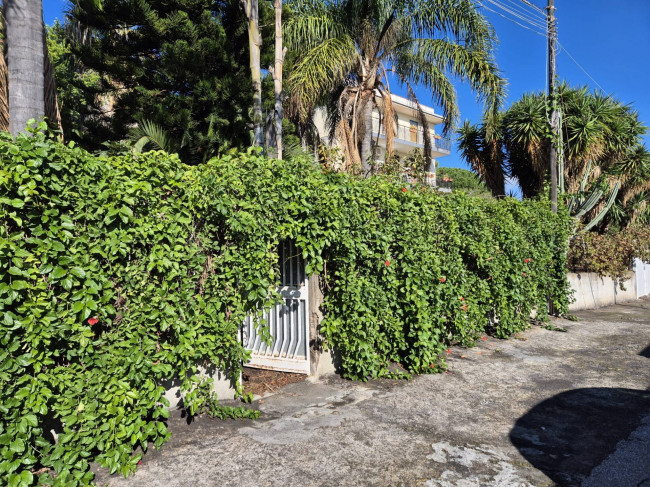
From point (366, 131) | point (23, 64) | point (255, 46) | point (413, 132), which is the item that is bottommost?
point (23, 64)

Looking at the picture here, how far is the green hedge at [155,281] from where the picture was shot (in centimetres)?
297

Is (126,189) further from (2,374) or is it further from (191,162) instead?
(191,162)

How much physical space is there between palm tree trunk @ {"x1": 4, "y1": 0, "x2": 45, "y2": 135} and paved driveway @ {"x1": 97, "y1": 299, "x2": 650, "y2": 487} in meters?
3.34

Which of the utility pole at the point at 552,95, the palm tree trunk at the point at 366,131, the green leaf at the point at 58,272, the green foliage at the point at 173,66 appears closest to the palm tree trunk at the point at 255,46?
the green foliage at the point at 173,66

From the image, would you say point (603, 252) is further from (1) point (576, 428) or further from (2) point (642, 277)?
(1) point (576, 428)

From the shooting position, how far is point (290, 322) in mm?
5883

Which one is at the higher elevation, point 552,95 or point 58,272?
A: point 552,95

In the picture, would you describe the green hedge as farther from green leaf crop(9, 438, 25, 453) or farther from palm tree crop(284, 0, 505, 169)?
palm tree crop(284, 0, 505, 169)

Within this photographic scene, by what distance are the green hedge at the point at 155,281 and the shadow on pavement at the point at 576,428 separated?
1598mm

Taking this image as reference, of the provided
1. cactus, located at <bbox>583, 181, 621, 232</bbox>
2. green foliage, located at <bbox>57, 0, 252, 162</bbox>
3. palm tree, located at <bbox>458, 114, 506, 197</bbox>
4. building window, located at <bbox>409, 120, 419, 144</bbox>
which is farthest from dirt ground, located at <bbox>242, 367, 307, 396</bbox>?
building window, located at <bbox>409, 120, 419, 144</bbox>

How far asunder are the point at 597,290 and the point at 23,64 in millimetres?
14291

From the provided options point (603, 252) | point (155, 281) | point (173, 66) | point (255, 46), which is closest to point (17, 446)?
point (155, 281)

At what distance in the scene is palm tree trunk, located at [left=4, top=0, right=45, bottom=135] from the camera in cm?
445

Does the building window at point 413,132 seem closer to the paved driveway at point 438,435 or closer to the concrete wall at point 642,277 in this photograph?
the concrete wall at point 642,277
